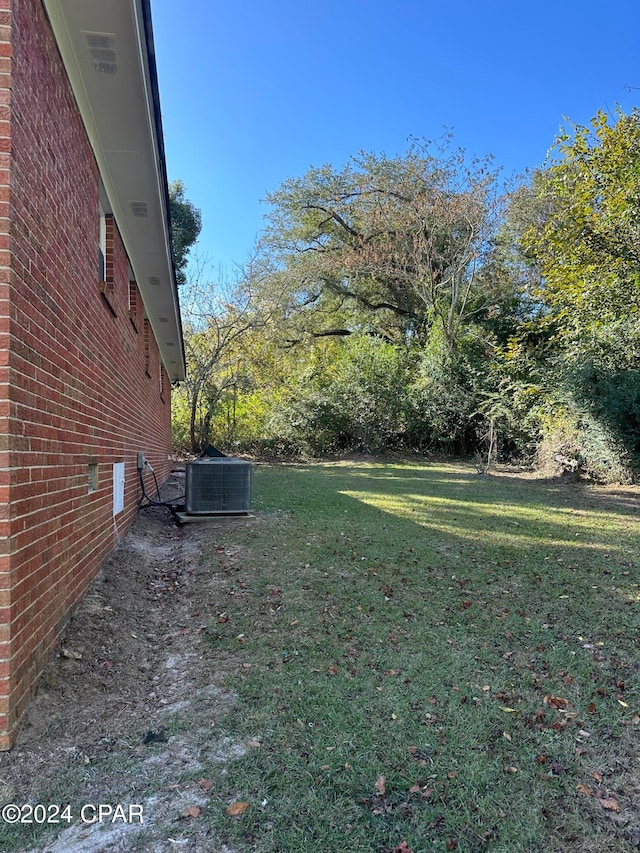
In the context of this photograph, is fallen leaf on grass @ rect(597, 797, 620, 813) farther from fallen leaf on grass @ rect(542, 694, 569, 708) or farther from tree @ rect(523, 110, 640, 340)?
tree @ rect(523, 110, 640, 340)

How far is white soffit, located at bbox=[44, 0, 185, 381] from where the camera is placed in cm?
302

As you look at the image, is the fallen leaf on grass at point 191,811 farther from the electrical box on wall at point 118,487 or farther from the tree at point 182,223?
the tree at point 182,223

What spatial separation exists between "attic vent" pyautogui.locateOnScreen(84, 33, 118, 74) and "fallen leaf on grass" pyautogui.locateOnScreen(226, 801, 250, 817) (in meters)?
4.19

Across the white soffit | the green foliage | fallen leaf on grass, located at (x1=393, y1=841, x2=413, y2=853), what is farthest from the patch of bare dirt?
the green foliage

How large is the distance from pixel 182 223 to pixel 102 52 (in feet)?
53.2

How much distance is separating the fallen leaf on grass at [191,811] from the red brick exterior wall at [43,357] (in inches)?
33.5

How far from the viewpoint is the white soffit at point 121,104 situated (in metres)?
3.02

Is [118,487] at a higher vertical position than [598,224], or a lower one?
lower

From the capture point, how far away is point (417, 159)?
19.0 meters

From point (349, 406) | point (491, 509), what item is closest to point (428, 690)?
point (491, 509)

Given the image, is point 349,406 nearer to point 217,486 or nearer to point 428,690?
point 217,486

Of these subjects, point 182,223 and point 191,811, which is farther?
point 182,223

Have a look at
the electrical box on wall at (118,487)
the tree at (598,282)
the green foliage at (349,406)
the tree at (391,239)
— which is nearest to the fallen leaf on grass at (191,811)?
the electrical box on wall at (118,487)

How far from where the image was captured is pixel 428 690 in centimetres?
279
